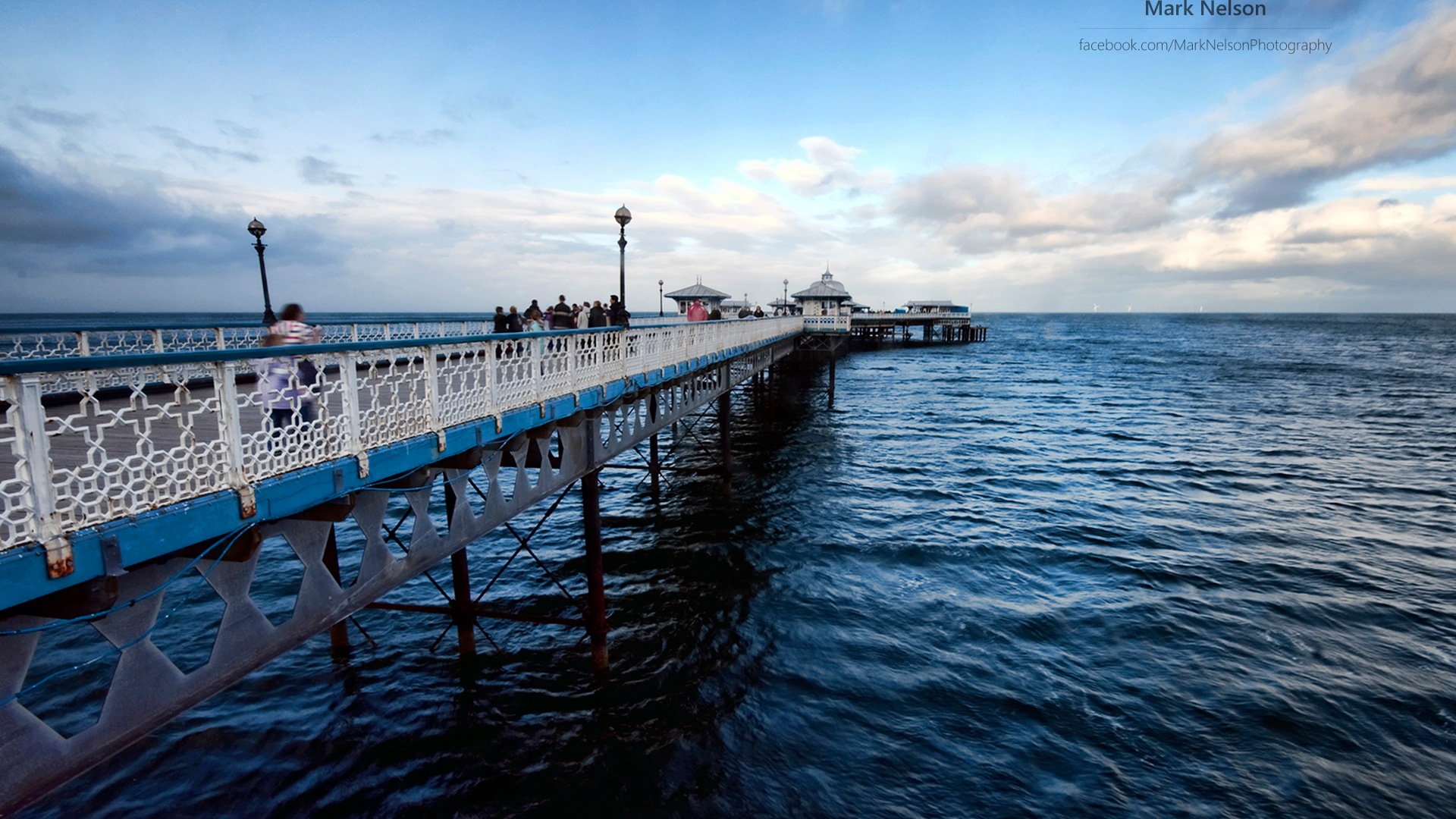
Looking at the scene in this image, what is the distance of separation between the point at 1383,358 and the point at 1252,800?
92.3 m

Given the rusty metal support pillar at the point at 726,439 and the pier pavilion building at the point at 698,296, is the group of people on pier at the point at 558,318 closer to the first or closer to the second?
the rusty metal support pillar at the point at 726,439

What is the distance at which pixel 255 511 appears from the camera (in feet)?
14.7

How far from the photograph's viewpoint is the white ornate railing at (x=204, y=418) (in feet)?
11.3

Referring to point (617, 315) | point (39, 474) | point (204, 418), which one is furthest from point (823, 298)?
point (39, 474)

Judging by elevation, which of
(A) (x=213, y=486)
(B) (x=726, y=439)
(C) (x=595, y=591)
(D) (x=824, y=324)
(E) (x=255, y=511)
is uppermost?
(D) (x=824, y=324)

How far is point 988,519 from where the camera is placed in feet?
59.4

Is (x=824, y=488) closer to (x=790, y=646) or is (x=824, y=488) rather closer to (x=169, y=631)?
(x=790, y=646)

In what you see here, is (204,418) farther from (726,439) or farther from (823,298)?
(823,298)

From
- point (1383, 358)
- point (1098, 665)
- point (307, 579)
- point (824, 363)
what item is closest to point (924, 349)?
point (824, 363)

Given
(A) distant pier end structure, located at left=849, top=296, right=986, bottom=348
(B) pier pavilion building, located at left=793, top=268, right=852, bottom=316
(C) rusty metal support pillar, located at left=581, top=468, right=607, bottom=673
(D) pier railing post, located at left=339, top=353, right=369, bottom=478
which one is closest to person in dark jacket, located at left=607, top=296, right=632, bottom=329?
(C) rusty metal support pillar, located at left=581, top=468, right=607, bottom=673

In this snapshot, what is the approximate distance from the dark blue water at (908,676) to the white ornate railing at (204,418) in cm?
460

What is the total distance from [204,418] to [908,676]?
1018cm

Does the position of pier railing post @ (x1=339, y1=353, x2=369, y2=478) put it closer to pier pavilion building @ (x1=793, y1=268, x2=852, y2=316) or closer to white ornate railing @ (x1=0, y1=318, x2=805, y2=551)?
white ornate railing @ (x1=0, y1=318, x2=805, y2=551)

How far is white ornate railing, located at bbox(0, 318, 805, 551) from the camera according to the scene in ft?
11.3
